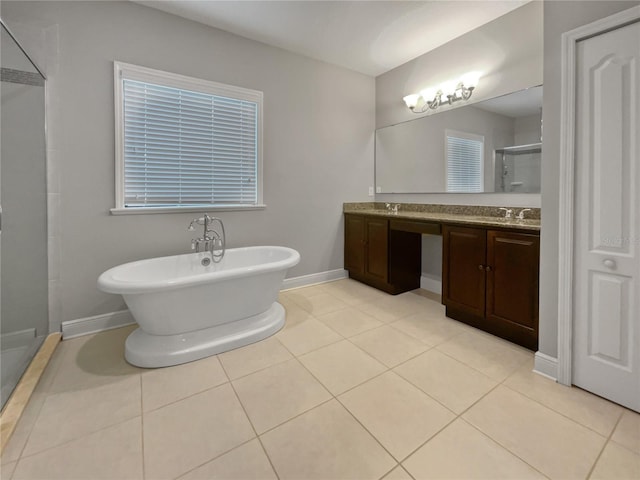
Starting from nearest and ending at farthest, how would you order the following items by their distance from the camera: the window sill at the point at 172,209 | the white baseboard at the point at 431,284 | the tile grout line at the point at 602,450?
the tile grout line at the point at 602,450, the window sill at the point at 172,209, the white baseboard at the point at 431,284

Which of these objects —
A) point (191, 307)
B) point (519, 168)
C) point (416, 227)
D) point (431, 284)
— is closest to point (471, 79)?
point (519, 168)

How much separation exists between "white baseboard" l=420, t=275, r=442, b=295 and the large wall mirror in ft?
3.27

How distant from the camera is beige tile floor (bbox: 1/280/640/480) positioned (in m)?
1.19

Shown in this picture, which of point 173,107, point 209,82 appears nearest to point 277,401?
point 173,107

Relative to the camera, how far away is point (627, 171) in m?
1.44

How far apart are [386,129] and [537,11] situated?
1.73 meters

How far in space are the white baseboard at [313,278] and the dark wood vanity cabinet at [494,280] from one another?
4.85 ft

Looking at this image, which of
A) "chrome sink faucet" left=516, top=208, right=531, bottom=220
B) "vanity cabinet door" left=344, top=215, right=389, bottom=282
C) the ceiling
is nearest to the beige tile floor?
"chrome sink faucet" left=516, top=208, right=531, bottom=220

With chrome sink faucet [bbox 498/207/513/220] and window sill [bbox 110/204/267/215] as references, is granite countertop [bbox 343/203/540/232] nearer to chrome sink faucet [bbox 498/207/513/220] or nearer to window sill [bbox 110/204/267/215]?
chrome sink faucet [bbox 498/207/513/220]

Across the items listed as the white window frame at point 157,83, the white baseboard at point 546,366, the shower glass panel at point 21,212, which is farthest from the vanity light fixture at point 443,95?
the shower glass panel at point 21,212

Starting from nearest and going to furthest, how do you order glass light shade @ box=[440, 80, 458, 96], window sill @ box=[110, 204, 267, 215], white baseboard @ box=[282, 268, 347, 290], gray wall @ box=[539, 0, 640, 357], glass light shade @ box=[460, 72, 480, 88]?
1. gray wall @ box=[539, 0, 640, 357]
2. window sill @ box=[110, 204, 267, 215]
3. glass light shade @ box=[460, 72, 480, 88]
4. glass light shade @ box=[440, 80, 458, 96]
5. white baseboard @ box=[282, 268, 347, 290]

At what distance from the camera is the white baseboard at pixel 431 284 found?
3301mm

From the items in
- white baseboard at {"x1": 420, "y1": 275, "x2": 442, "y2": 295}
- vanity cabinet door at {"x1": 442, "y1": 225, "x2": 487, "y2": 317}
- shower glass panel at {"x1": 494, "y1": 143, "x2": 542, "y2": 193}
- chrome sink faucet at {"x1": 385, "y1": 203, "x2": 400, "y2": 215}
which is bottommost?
white baseboard at {"x1": 420, "y1": 275, "x2": 442, "y2": 295}

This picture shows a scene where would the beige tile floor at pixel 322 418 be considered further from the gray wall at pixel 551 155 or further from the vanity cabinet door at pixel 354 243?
the vanity cabinet door at pixel 354 243
